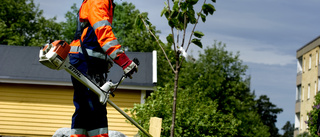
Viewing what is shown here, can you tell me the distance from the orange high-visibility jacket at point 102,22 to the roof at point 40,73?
1510 cm

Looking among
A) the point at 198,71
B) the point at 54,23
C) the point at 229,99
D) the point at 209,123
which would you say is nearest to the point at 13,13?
the point at 54,23

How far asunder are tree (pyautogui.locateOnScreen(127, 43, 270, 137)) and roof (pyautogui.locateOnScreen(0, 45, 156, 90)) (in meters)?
1.14

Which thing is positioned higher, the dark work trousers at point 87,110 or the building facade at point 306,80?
the building facade at point 306,80

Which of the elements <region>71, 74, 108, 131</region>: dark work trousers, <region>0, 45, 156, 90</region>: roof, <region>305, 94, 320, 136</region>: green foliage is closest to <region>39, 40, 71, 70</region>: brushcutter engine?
<region>71, 74, 108, 131</region>: dark work trousers

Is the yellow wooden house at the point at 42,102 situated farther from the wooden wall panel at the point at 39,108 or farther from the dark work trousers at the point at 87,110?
the dark work trousers at the point at 87,110

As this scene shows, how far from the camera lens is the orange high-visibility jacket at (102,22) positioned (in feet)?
18.9

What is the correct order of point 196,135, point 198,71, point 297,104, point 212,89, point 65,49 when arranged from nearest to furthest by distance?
point 65,49 < point 196,135 < point 212,89 < point 198,71 < point 297,104

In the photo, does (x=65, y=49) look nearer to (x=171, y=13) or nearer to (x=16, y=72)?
(x=171, y=13)

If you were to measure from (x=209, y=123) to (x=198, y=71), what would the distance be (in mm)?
16385

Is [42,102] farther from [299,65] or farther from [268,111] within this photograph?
[268,111]

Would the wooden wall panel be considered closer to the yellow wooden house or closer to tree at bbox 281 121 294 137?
the yellow wooden house

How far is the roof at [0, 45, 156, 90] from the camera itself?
21.4 meters

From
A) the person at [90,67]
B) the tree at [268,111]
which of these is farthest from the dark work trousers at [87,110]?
the tree at [268,111]

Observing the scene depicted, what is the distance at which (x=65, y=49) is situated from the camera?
18.8 feet
